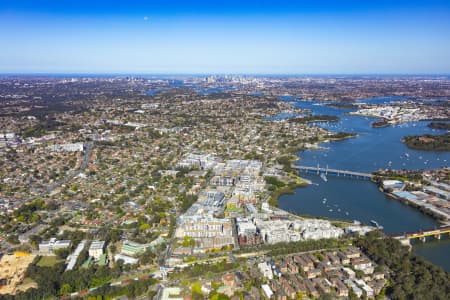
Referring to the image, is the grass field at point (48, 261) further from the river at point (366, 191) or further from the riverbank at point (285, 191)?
the river at point (366, 191)

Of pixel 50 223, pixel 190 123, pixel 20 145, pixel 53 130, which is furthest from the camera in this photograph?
pixel 190 123

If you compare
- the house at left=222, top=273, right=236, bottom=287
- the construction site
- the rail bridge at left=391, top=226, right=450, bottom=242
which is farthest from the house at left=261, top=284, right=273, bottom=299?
the construction site

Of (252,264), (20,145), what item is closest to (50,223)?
(252,264)

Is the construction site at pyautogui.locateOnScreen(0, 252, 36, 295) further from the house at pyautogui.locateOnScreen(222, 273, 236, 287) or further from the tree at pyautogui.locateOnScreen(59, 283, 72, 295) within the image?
the house at pyautogui.locateOnScreen(222, 273, 236, 287)

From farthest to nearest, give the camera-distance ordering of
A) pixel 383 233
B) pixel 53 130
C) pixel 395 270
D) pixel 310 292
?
pixel 53 130, pixel 383 233, pixel 395 270, pixel 310 292

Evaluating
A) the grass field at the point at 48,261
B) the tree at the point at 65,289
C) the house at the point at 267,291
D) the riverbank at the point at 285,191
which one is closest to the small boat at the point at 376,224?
the riverbank at the point at 285,191

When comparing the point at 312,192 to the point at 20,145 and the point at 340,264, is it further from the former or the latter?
the point at 20,145

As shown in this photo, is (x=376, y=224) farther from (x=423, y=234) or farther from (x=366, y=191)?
(x=366, y=191)
